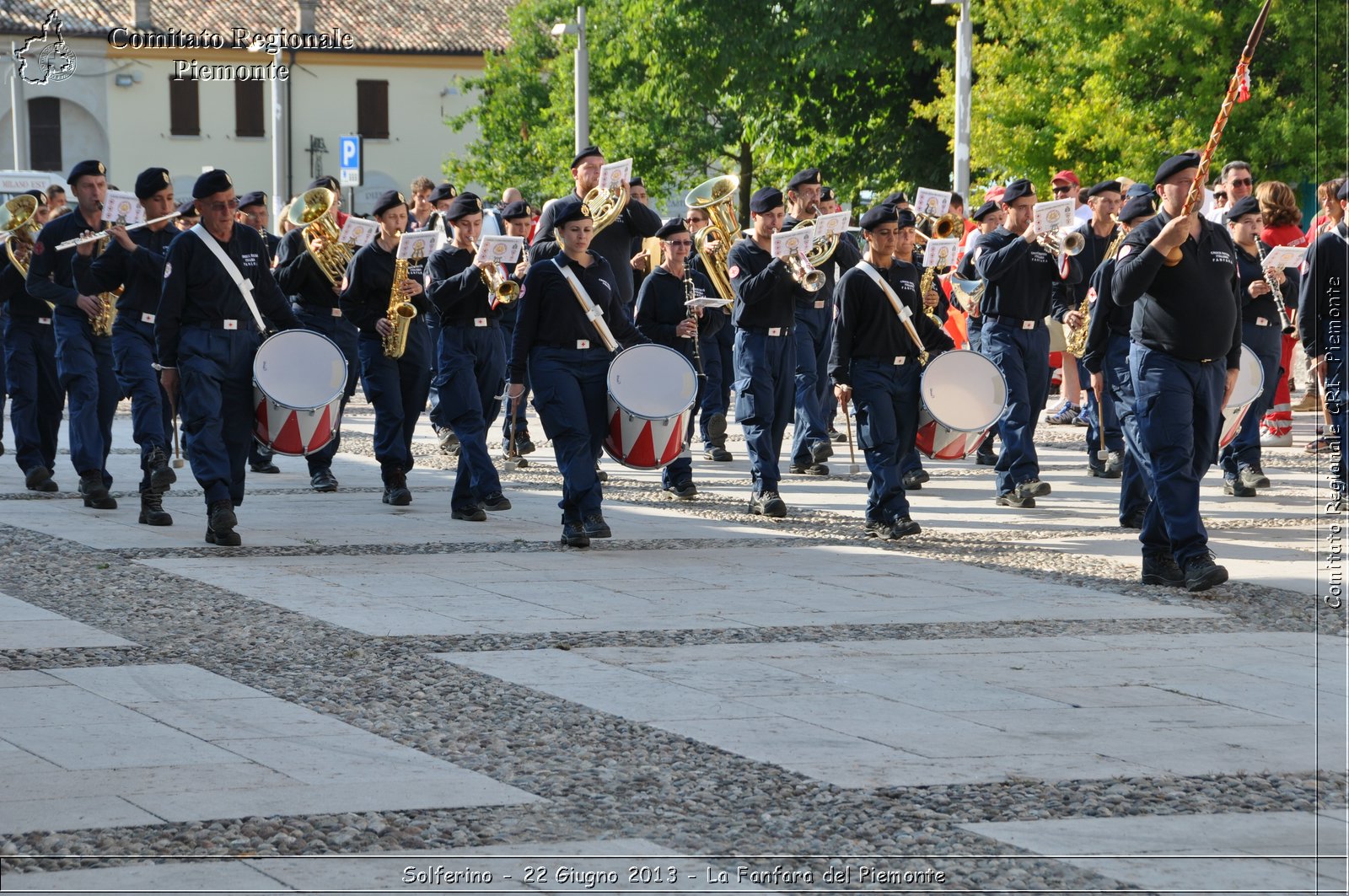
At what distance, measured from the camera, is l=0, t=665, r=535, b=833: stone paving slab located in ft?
18.1

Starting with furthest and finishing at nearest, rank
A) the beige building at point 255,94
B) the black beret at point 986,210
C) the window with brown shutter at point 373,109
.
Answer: the window with brown shutter at point 373,109
the beige building at point 255,94
the black beret at point 986,210

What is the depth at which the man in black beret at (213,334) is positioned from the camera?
1080 cm

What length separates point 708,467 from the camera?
50.8 feet

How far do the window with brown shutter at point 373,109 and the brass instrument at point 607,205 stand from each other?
51154 millimetres

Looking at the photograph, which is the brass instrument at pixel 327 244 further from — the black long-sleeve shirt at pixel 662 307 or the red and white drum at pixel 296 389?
the red and white drum at pixel 296 389

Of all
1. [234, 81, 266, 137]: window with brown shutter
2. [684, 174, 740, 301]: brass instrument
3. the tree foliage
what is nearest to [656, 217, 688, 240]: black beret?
[684, 174, 740, 301]: brass instrument

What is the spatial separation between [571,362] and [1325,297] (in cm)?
449

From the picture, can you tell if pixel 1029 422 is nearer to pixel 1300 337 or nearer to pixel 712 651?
pixel 1300 337

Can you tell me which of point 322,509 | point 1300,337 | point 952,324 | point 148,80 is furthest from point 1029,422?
point 148,80

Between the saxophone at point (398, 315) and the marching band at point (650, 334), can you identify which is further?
the saxophone at point (398, 315)

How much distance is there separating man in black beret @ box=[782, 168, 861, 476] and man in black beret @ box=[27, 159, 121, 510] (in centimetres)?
447

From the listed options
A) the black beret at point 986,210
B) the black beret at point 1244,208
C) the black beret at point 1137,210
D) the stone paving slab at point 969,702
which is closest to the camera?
the stone paving slab at point 969,702

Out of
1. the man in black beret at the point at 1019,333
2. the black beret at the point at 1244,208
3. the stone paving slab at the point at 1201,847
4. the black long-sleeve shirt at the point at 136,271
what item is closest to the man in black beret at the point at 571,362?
the black long-sleeve shirt at the point at 136,271

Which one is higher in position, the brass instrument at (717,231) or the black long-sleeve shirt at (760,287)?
the brass instrument at (717,231)
